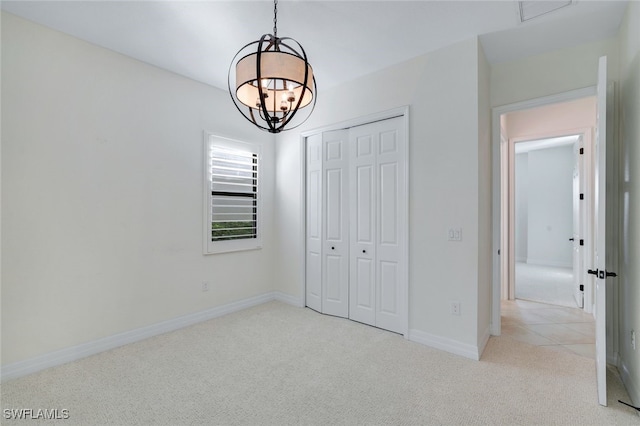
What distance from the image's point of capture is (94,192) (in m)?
2.92

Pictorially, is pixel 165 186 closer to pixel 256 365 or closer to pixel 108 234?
pixel 108 234

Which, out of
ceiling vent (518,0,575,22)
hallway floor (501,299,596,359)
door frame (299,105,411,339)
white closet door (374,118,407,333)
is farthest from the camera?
white closet door (374,118,407,333)

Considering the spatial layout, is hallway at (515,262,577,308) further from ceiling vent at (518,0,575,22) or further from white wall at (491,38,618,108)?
ceiling vent at (518,0,575,22)

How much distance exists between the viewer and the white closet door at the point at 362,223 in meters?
3.57

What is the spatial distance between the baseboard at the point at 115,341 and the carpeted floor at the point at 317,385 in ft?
0.26

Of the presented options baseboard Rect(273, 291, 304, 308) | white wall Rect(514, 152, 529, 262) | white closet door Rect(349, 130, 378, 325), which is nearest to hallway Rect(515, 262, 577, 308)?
white wall Rect(514, 152, 529, 262)

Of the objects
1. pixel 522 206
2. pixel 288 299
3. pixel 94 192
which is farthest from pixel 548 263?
pixel 94 192

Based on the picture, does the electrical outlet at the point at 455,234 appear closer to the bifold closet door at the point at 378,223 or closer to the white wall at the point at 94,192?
the bifold closet door at the point at 378,223

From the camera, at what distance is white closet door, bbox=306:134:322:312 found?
4.10 meters

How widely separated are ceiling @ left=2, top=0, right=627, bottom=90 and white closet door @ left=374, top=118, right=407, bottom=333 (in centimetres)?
86

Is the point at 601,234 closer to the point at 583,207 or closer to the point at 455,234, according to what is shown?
the point at 455,234

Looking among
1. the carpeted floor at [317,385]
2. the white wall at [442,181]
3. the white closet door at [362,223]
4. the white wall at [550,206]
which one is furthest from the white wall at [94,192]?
the white wall at [550,206]

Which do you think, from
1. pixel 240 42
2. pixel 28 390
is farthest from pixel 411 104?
pixel 28 390

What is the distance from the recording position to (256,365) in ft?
8.70
